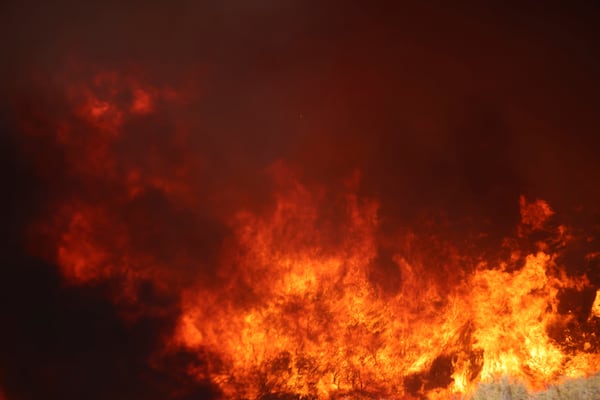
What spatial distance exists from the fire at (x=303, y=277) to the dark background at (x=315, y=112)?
28cm

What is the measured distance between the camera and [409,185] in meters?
5.75

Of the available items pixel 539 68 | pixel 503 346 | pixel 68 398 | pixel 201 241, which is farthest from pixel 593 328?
pixel 68 398

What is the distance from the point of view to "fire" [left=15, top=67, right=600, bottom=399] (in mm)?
5195

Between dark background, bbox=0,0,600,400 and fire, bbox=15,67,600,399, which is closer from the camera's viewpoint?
dark background, bbox=0,0,600,400

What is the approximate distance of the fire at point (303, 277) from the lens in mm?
5195

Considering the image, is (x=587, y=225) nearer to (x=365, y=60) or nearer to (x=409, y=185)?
(x=409, y=185)

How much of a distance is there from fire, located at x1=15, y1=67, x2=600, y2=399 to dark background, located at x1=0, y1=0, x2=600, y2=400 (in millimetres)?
285

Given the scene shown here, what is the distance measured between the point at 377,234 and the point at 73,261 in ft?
12.7

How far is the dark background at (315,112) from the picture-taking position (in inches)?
200

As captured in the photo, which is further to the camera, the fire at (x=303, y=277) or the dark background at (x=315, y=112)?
the fire at (x=303, y=277)

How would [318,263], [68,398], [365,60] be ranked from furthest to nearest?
[365,60] < [318,263] < [68,398]

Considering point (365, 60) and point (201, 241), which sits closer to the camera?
point (201, 241)

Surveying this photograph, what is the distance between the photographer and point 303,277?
546 centimetres

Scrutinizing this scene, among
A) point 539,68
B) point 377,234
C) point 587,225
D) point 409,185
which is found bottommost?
point 587,225
